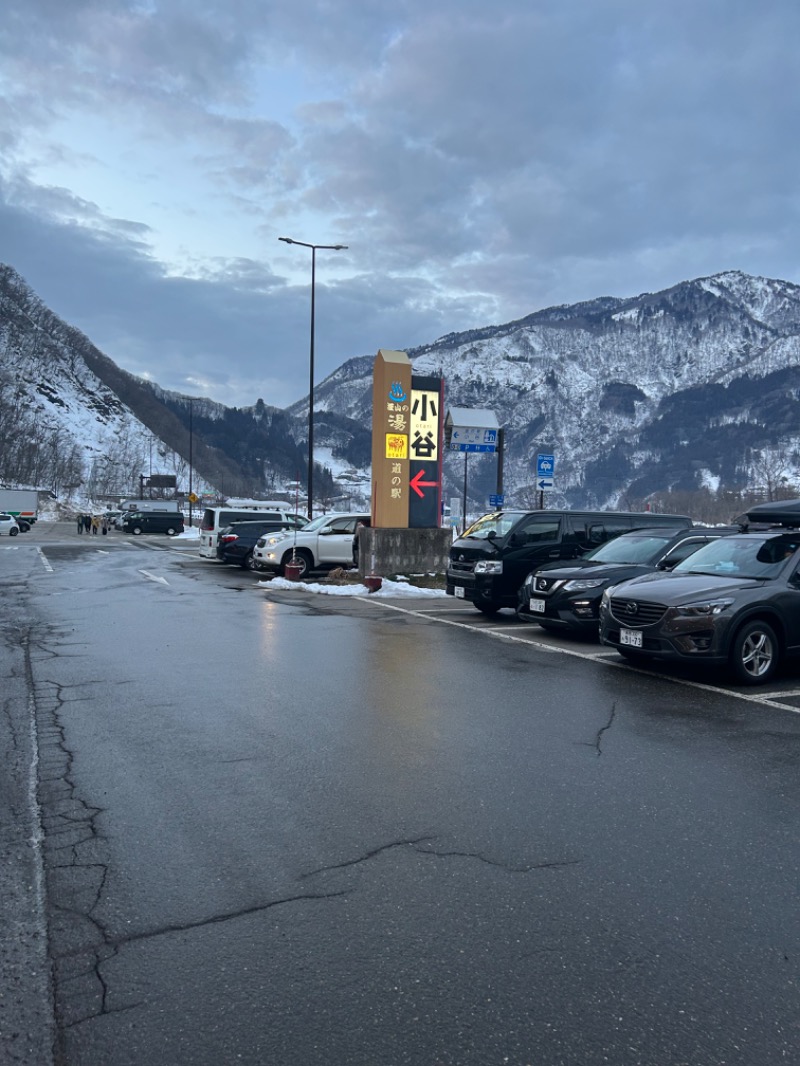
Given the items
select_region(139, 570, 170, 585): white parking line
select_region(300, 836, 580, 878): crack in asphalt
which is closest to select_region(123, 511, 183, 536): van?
select_region(139, 570, 170, 585): white parking line

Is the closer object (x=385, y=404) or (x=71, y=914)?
(x=71, y=914)

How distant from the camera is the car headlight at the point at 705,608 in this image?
820cm

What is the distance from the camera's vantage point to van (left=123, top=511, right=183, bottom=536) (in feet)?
206

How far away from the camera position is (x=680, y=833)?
4.32 metres

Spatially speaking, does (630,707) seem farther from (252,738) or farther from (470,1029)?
(470,1029)

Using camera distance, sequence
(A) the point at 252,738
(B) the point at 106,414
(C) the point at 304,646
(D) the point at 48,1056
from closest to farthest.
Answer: (D) the point at 48,1056, (A) the point at 252,738, (C) the point at 304,646, (B) the point at 106,414

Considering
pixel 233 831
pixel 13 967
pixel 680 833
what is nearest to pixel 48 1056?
pixel 13 967

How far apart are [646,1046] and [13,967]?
85.6 inches

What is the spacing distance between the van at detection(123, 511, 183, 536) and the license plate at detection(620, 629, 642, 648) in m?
57.0

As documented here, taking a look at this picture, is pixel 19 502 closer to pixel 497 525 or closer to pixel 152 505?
pixel 152 505

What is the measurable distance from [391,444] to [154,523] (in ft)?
150

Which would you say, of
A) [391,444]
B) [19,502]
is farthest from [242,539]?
[19,502]

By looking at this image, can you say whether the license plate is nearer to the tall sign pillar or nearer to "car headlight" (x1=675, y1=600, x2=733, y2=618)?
"car headlight" (x1=675, y1=600, x2=733, y2=618)

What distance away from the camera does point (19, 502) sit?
78.4 metres
